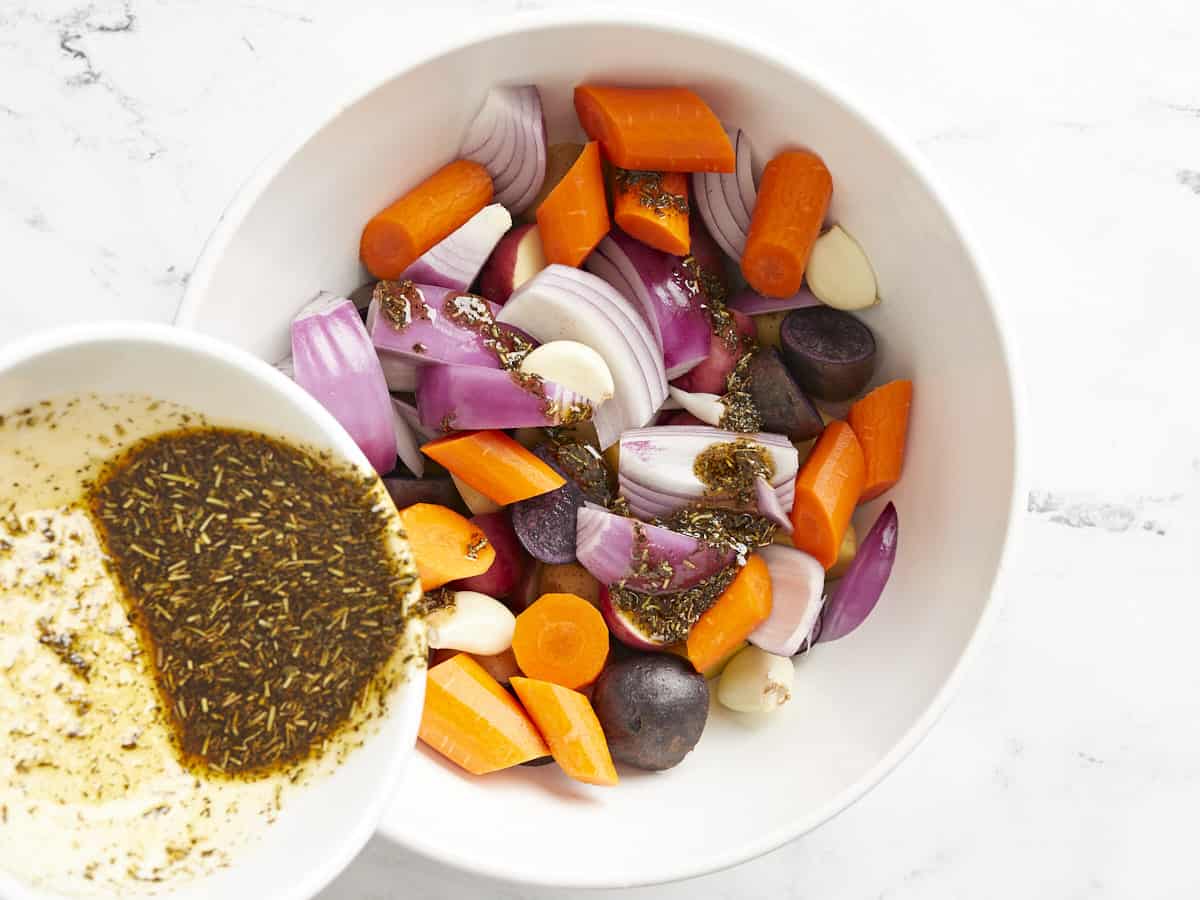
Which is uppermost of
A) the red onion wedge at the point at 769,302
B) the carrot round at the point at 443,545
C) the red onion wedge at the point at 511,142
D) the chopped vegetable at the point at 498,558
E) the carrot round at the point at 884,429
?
the red onion wedge at the point at 511,142

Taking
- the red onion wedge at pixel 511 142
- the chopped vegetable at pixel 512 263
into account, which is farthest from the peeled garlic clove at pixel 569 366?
the red onion wedge at pixel 511 142

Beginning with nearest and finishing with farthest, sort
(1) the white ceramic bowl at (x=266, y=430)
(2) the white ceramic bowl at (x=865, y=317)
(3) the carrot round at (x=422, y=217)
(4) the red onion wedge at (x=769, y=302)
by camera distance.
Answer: (1) the white ceramic bowl at (x=266, y=430) < (2) the white ceramic bowl at (x=865, y=317) < (3) the carrot round at (x=422, y=217) < (4) the red onion wedge at (x=769, y=302)

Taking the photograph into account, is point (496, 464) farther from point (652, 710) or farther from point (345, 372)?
point (652, 710)

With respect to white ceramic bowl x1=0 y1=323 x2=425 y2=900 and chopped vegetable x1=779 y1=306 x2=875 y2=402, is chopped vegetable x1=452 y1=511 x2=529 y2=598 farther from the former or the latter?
chopped vegetable x1=779 y1=306 x2=875 y2=402

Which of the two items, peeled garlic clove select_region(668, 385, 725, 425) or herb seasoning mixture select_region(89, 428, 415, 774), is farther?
peeled garlic clove select_region(668, 385, 725, 425)

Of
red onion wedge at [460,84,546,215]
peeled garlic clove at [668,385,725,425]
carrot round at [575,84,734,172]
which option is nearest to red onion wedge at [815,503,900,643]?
peeled garlic clove at [668,385,725,425]

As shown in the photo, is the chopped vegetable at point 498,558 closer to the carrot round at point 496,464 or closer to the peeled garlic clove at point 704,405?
the carrot round at point 496,464
